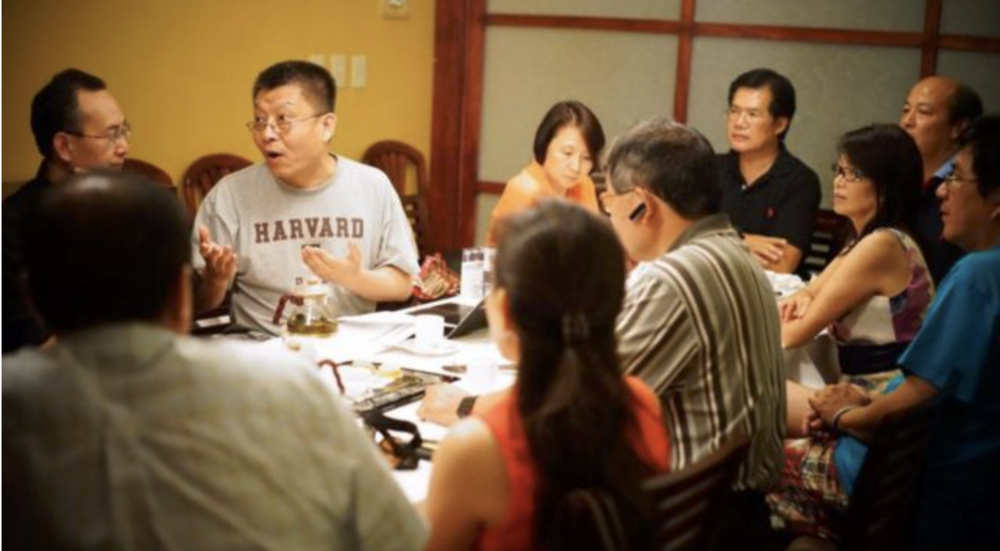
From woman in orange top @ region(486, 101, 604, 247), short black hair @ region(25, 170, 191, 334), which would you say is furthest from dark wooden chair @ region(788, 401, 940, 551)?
A: woman in orange top @ region(486, 101, 604, 247)

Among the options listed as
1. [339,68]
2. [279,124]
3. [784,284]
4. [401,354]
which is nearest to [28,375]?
[401,354]

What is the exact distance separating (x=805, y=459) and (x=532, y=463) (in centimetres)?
138

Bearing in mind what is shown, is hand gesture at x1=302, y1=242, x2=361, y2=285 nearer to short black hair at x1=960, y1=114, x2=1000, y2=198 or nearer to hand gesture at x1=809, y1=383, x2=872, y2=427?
hand gesture at x1=809, y1=383, x2=872, y2=427

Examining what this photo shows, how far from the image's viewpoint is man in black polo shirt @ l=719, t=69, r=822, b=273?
4246 mm

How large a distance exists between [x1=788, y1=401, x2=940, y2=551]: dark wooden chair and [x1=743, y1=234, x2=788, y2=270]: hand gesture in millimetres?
1913

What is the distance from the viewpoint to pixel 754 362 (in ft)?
6.81

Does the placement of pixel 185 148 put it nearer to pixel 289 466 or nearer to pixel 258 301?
pixel 258 301

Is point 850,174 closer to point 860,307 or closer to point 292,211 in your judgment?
point 860,307

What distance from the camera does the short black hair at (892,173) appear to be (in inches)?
113

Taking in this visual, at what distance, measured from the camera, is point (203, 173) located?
4336 mm

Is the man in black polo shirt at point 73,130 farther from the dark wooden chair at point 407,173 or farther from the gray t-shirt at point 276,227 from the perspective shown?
the dark wooden chair at point 407,173

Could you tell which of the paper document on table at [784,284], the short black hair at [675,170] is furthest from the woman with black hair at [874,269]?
the short black hair at [675,170]

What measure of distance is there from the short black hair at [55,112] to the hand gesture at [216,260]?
435mm

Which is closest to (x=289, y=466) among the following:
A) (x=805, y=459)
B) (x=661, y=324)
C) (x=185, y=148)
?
(x=661, y=324)
